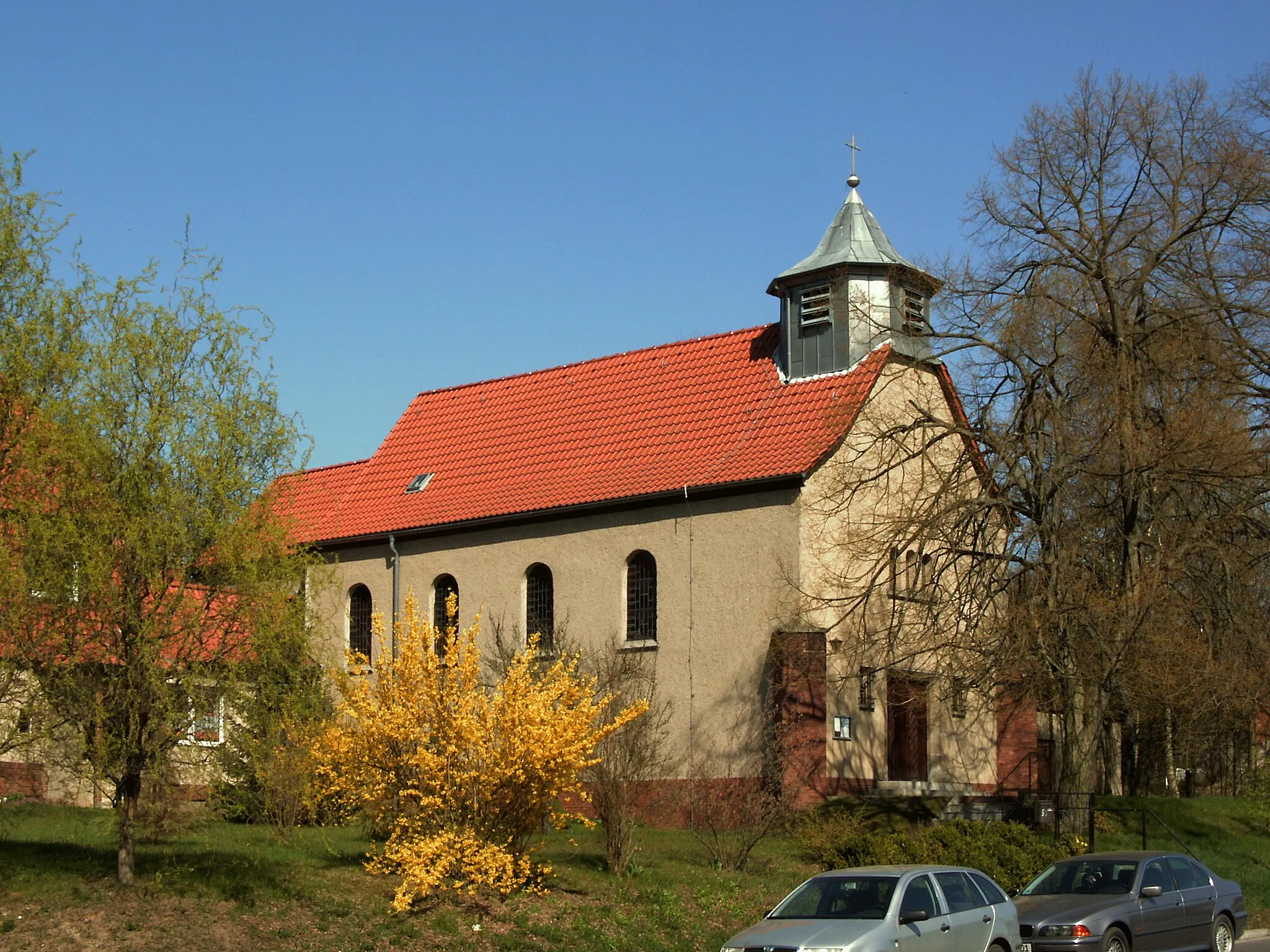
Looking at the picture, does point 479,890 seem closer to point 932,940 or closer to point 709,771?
point 932,940

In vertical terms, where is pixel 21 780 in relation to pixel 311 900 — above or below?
above

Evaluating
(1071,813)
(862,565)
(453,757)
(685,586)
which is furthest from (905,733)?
(453,757)

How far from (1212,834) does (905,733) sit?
245 inches

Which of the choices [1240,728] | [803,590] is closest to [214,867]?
[803,590]

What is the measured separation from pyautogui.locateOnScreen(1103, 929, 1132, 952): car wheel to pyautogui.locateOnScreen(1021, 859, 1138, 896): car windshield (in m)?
0.66

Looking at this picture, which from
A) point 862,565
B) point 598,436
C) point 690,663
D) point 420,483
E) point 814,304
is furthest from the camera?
point 420,483

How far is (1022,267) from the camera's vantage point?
2581cm

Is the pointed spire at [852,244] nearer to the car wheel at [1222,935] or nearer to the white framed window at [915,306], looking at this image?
the white framed window at [915,306]

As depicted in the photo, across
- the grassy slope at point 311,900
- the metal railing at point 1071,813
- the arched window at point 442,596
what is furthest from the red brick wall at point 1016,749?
the arched window at point 442,596

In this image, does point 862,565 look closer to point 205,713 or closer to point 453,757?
point 453,757

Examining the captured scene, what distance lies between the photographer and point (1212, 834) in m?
27.5

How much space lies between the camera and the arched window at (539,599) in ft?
104

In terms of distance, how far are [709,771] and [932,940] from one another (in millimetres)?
14300

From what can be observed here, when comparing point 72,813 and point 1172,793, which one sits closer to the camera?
point 72,813
